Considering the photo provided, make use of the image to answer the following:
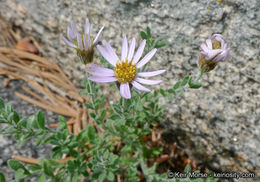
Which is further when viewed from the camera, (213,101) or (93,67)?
(213,101)

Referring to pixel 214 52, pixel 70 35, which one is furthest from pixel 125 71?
pixel 214 52

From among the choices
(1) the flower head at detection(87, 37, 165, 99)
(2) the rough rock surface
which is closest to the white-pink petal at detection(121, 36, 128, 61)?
(1) the flower head at detection(87, 37, 165, 99)

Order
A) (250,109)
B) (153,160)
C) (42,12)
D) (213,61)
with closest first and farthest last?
(213,61), (250,109), (153,160), (42,12)

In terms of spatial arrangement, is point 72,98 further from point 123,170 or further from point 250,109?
point 250,109

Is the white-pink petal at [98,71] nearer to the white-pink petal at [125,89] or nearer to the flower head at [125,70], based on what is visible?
the flower head at [125,70]

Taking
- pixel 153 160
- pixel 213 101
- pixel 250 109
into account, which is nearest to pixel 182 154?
pixel 153 160

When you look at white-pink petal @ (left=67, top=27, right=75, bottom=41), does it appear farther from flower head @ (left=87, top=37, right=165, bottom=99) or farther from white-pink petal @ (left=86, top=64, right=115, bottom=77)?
white-pink petal @ (left=86, top=64, right=115, bottom=77)
